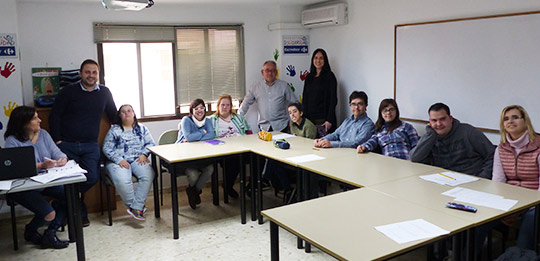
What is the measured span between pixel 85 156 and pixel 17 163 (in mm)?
1125

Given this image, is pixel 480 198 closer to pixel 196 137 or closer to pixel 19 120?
pixel 196 137

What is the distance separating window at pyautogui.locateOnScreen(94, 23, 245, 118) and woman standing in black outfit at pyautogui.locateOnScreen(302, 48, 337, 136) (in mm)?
924

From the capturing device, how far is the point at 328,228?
219 centimetres

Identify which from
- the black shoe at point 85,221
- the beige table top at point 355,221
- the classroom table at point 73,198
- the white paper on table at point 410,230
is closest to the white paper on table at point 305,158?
the beige table top at point 355,221

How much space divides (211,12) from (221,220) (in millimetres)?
2541

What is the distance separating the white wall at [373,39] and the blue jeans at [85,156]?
287 centimetres

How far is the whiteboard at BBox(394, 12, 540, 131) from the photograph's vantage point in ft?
11.6

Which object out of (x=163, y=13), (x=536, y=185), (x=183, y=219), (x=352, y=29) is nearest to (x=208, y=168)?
(x=183, y=219)

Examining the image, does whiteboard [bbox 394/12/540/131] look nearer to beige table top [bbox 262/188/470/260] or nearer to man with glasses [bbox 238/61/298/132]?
man with glasses [bbox 238/61/298/132]

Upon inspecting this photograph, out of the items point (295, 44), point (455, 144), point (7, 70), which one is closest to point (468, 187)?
point (455, 144)

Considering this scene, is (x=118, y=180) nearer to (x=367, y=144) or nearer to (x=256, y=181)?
(x=256, y=181)

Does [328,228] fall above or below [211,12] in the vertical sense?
below

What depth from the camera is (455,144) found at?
342 centimetres

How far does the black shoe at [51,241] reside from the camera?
3734 mm
